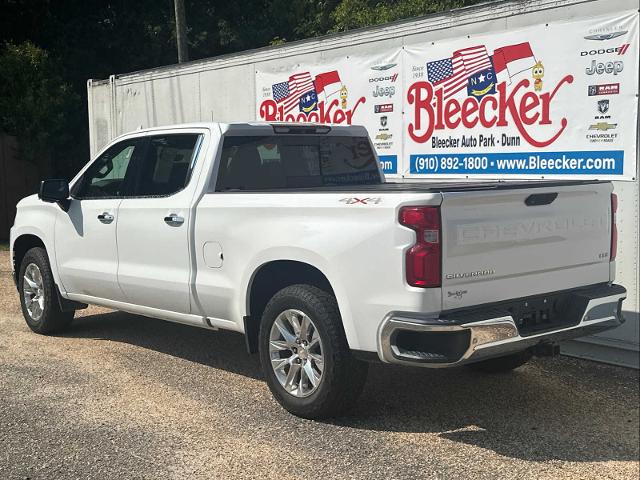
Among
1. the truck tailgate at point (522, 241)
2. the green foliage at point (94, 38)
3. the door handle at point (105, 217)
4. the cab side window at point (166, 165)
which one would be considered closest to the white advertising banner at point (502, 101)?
the truck tailgate at point (522, 241)

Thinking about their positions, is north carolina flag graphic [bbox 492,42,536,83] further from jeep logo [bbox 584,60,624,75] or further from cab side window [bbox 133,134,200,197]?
cab side window [bbox 133,134,200,197]

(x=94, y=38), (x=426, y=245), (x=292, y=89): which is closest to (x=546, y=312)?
(x=426, y=245)

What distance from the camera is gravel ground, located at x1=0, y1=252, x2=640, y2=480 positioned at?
444cm

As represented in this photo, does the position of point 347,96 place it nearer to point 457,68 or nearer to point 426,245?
point 457,68

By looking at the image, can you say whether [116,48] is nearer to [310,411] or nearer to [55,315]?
[55,315]

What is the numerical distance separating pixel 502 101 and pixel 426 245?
3.24 meters

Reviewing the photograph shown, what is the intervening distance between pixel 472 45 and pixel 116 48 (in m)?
17.3

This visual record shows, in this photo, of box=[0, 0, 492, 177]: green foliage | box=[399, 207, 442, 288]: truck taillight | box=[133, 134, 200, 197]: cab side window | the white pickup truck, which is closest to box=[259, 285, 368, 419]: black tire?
the white pickup truck

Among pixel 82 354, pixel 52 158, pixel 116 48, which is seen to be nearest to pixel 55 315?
pixel 82 354

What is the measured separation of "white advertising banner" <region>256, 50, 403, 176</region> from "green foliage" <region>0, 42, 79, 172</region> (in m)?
8.06

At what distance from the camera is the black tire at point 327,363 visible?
16.0ft

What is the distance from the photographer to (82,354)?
6879 millimetres

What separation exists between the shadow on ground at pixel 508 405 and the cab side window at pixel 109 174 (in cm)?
141

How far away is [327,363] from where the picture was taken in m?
4.90
